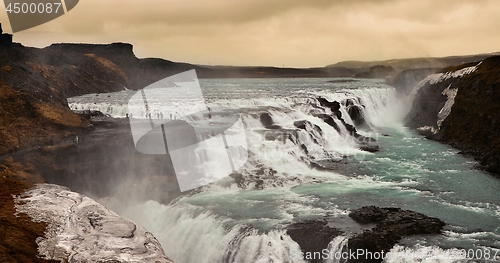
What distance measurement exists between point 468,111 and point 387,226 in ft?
64.9

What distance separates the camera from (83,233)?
9906 millimetres

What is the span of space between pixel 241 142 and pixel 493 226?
542 inches

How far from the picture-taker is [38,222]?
33.2 feet

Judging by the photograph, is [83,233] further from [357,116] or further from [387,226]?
[357,116]

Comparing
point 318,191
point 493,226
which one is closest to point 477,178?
point 493,226

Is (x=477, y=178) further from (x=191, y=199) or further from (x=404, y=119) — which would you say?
(x=404, y=119)

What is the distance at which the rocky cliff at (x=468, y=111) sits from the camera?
963 inches

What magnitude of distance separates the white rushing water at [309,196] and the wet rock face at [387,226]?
0.36 metres

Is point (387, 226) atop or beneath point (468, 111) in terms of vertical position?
beneath

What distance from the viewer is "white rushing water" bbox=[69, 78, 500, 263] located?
508 inches

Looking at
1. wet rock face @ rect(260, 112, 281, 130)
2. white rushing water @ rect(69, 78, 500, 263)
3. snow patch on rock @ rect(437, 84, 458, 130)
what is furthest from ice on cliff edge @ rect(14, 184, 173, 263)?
snow patch on rock @ rect(437, 84, 458, 130)

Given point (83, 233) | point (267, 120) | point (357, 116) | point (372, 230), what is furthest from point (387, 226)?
point (357, 116)

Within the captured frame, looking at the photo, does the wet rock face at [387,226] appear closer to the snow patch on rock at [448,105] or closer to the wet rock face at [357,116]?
the snow patch on rock at [448,105]

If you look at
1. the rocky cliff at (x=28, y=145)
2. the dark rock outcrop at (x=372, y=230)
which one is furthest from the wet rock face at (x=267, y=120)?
the dark rock outcrop at (x=372, y=230)
